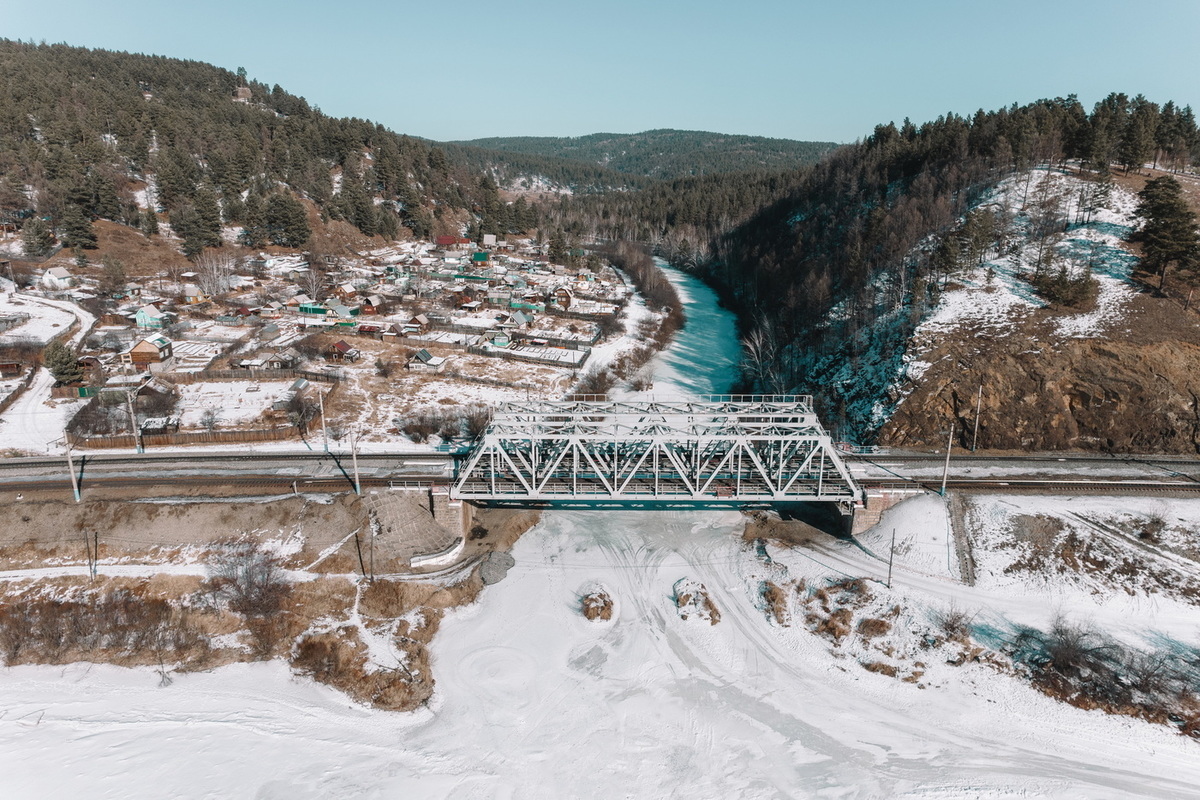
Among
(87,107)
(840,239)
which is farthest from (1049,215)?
(87,107)

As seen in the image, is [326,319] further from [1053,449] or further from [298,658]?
[1053,449]

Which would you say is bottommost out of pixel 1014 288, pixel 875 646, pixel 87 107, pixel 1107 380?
pixel 875 646

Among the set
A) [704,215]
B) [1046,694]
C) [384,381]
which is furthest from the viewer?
[704,215]

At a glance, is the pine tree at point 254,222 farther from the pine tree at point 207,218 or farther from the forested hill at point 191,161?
the pine tree at point 207,218

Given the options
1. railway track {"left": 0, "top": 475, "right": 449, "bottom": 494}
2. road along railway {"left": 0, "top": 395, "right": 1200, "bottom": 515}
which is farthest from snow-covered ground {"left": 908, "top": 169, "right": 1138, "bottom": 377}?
railway track {"left": 0, "top": 475, "right": 449, "bottom": 494}

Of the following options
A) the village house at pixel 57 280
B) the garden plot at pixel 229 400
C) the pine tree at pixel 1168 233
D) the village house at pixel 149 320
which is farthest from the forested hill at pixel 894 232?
the village house at pixel 57 280

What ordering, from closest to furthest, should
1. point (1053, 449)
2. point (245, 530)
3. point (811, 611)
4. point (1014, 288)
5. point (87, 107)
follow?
1. point (811, 611)
2. point (245, 530)
3. point (1053, 449)
4. point (1014, 288)
5. point (87, 107)

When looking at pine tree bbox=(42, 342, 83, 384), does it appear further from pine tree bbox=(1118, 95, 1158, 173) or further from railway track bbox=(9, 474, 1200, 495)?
pine tree bbox=(1118, 95, 1158, 173)
